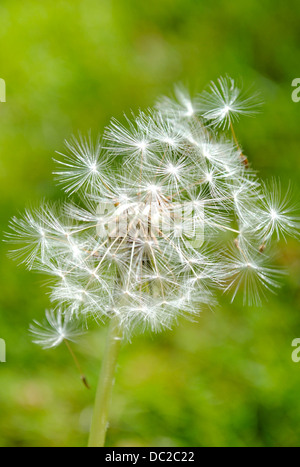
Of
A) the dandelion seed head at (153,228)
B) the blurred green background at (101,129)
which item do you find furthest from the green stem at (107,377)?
the blurred green background at (101,129)

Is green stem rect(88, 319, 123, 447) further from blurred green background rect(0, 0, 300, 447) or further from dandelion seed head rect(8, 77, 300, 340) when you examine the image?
blurred green background rect(0, 0, 300, 447)

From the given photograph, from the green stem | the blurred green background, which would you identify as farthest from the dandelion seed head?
the blurred green background

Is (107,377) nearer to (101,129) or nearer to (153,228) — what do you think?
(153,228)

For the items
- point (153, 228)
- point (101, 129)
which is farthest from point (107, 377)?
point (101, 129)

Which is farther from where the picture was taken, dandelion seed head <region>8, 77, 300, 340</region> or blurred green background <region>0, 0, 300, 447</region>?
blurred green background <region>0, 0, 300, 447</region>

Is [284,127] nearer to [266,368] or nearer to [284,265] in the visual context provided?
[284,265]
